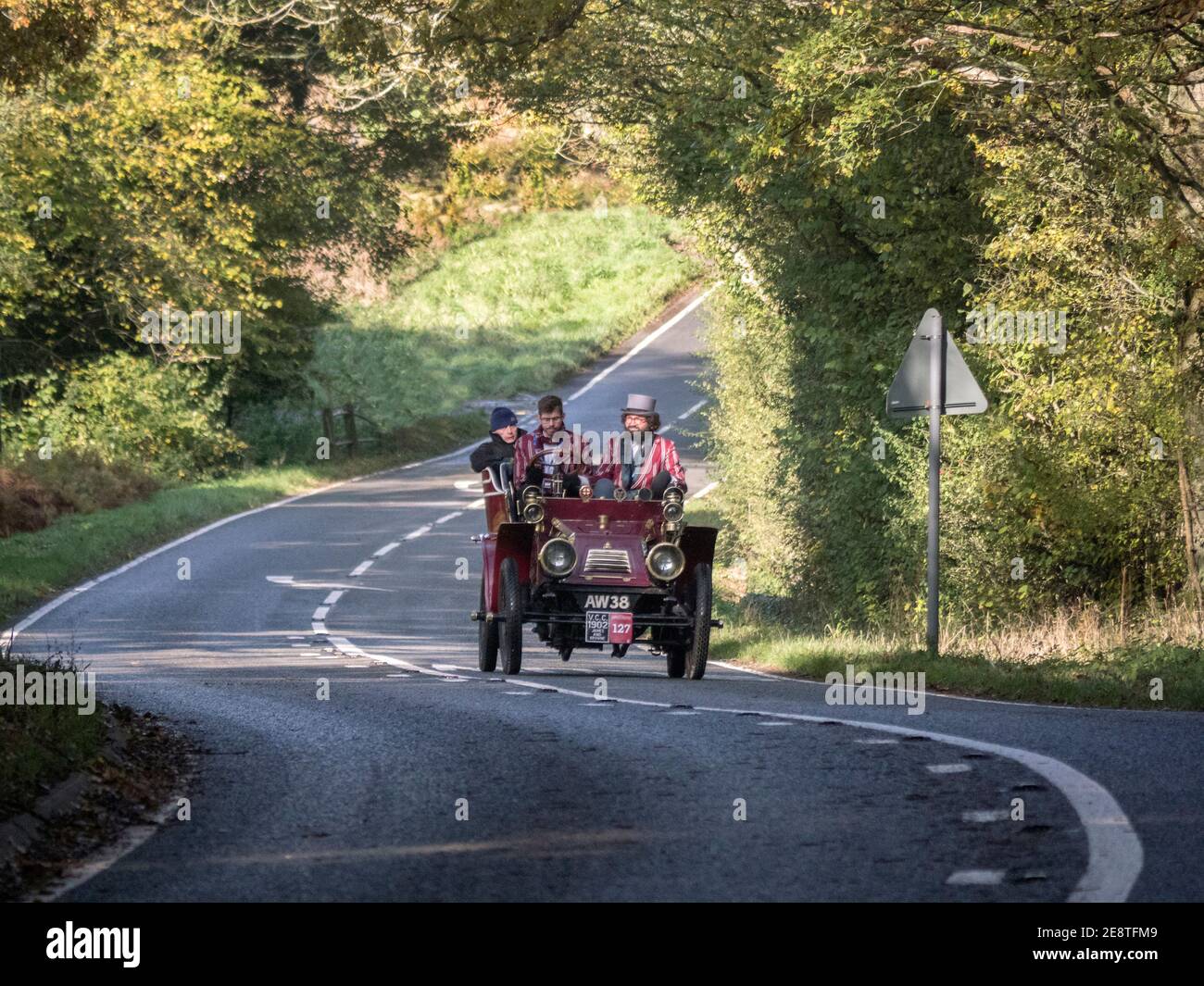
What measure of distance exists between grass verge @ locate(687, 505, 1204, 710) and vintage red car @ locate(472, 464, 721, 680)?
1.47 metres

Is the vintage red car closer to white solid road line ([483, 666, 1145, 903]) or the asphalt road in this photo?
the asphalt road

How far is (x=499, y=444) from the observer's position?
1578 cm

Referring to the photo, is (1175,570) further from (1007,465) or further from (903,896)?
(903,896)

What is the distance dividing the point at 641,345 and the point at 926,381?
141ft

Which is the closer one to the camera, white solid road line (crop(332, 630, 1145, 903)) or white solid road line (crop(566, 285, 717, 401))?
white solid road line (crop(332, 630, 1145, 903))

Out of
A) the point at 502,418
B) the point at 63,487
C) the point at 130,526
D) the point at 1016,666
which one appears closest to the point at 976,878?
the point at 1016,666

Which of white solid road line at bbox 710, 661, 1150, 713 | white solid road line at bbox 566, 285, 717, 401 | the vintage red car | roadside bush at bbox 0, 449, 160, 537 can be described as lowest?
white solid road line at bbox 710, 661, 1150, 713

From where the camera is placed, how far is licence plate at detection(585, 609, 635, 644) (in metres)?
14.7

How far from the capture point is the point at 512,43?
824 inches

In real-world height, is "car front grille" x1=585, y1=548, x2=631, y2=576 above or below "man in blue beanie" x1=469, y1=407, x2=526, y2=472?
below

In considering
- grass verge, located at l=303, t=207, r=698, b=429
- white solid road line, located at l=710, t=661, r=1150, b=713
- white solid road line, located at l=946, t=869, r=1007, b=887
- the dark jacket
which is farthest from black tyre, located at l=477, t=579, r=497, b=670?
grass verge, located at l=303, t=207, r=698, b=429

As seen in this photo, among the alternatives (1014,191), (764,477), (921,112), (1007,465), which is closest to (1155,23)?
(921,112)

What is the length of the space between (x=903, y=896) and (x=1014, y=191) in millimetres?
12687

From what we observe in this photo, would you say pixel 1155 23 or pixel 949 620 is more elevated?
pixel 1155 23
